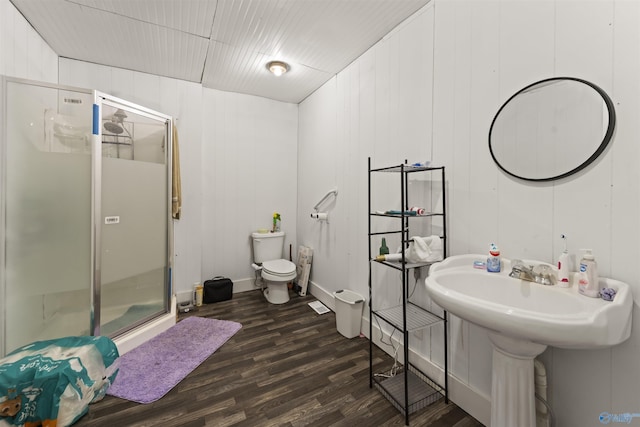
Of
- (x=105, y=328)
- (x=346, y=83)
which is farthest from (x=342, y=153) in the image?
(x=105, y=328)

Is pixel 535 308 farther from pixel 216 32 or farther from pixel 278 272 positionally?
pixel 216 32

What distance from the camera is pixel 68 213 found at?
1.84m

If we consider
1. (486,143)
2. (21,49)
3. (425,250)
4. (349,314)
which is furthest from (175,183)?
(486,143)

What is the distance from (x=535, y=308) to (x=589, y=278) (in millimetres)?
229

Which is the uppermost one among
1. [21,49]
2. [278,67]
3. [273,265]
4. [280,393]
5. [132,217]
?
[278,67]

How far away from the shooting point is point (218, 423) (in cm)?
141

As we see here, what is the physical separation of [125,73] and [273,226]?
2242 millimetres

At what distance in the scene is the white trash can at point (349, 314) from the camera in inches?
88.7

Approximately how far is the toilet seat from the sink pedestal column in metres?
2.04

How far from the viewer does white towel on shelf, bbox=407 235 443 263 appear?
1.53m

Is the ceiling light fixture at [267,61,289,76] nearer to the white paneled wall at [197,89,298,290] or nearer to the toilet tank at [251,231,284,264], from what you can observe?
the white paneled wall at [197,89,298,290]

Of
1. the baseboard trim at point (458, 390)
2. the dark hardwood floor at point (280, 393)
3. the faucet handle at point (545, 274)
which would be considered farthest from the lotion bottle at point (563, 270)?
the dark hardwood floor at point (280, 393)

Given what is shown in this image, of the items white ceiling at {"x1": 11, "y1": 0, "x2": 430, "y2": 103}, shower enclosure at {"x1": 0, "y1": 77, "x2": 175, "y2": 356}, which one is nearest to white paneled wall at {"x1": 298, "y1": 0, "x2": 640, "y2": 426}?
white ceiling at {"x1": 11, "y1": 0, "x2": 430, "y2": 103}

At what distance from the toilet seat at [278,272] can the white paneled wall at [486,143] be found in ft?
2.56
